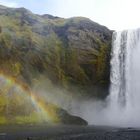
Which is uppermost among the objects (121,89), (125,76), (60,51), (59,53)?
(60,51)

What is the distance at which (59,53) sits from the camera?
309ft

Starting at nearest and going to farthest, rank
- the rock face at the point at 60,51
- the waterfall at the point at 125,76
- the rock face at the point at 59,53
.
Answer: the rock face at the point at 59,53
the rock face at the point at 60,51
the waterfall at the point at 125,76

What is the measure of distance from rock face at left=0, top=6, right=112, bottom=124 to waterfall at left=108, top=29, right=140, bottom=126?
1.81 m

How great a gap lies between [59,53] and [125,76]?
1578 centimetres

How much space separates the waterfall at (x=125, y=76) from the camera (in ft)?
304

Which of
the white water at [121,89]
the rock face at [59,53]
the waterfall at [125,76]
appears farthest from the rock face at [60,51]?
the white water at [121,89]

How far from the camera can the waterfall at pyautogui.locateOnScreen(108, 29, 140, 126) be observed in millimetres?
92781

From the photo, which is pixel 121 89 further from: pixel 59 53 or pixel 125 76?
pixel 59 53

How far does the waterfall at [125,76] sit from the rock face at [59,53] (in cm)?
181

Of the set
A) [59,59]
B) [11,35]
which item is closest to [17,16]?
[11,35]

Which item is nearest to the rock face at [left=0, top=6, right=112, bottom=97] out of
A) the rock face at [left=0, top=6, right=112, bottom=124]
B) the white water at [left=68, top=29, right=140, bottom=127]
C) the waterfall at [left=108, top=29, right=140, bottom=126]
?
the rock face at [left=0, top=6, right=112, bottom=124]

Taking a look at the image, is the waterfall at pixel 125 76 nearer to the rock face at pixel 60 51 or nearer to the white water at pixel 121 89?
the white water at pixel 121 89

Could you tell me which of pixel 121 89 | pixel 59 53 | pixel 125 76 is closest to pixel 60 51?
pixel 59 53

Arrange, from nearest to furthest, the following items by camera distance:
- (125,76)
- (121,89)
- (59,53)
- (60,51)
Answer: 1. (121,89)
2. (59,53)
3. (60,51)
4. (125,76)
